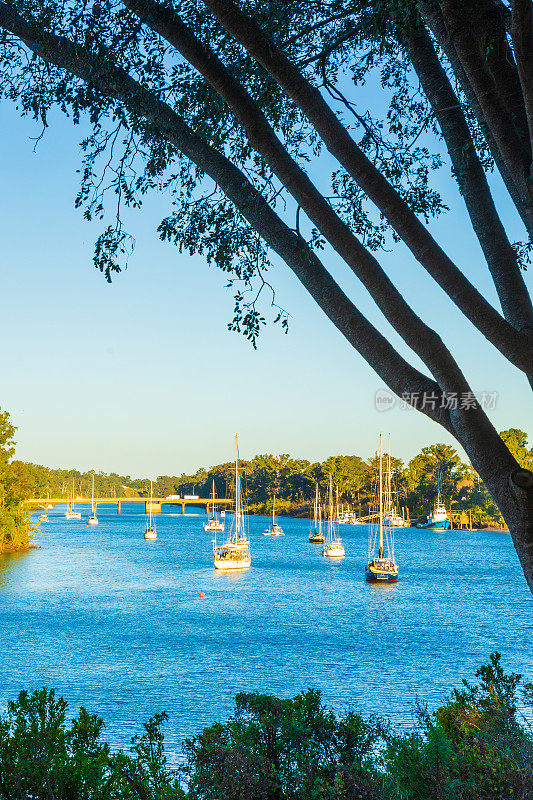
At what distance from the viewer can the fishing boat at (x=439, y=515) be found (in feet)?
341

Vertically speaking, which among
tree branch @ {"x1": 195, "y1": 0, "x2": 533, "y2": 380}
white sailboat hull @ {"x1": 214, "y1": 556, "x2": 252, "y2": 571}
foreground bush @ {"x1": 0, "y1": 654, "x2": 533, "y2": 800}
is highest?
tree branch @ {"x1": 195, "y1": 0, "x2": 533, "y2": 380}

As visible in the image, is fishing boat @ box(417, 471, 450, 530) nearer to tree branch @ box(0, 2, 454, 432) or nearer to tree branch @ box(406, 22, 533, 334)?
tree branch @ box(406, 22, 533, 334)

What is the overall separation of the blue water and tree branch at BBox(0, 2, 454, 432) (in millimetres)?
5401

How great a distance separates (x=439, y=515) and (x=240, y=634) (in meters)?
80.5

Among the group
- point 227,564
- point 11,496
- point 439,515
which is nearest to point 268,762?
point 227,564

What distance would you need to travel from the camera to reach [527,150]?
9.96 feet

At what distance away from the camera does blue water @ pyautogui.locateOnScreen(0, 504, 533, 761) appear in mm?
19359

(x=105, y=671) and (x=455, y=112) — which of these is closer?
(x=455, y=112)

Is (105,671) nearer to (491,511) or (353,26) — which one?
(353,26)

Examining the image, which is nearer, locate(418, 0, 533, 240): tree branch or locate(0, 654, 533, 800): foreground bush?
locate(418, 0, 533, 240): tree branch

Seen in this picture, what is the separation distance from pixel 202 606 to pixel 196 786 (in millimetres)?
31980

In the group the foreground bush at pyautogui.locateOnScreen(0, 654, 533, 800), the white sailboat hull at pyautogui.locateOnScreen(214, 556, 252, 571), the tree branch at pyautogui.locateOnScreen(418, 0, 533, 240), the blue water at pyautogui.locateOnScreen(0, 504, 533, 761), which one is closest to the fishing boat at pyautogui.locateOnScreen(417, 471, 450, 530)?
the blue water at pyautogui.locateOnScreen(0, 504, 533, 761)

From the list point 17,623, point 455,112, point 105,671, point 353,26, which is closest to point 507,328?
point 455,112

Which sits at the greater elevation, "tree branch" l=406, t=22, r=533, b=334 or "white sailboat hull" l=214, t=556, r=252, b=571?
"tree branch" l=406, t=22, r=533, b=334
